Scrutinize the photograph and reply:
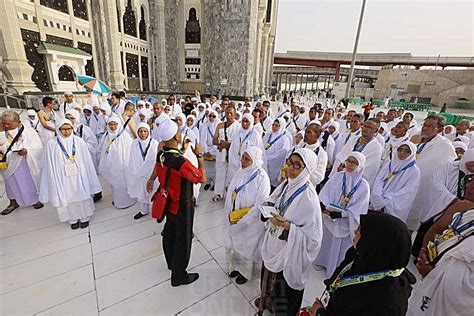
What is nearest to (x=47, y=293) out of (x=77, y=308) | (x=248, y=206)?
(x=77, y=308)

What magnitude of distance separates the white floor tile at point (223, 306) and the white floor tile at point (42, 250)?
1.88 m

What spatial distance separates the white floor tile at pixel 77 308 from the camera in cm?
206

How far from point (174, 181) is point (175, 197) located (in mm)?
153

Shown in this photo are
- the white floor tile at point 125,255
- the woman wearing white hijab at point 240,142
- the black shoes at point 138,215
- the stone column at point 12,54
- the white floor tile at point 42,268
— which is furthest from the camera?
the stone column at point 12,54

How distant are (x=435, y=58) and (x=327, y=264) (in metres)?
49.3

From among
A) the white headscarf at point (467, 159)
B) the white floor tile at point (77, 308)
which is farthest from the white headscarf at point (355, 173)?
the white floor tile at point (77, 308)

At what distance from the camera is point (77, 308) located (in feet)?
6.94

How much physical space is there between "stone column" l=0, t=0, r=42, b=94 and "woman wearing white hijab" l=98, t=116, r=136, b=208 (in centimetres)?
1183

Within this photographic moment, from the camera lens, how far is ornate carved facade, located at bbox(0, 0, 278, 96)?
12164mm

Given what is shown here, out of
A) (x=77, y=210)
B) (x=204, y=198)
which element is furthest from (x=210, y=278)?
(x=77, y=210)

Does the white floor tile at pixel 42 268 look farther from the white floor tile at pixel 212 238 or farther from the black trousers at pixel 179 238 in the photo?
the white floor tile at pixel 212 238

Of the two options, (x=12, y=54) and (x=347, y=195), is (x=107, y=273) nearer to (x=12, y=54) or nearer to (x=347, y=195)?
(x=347, y=195)

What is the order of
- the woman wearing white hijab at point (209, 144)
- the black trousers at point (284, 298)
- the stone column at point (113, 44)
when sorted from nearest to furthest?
the black trousers at point (284, 298)
the woman wearing white hijab at point (209, 144)
the stone column at point (113, 44)

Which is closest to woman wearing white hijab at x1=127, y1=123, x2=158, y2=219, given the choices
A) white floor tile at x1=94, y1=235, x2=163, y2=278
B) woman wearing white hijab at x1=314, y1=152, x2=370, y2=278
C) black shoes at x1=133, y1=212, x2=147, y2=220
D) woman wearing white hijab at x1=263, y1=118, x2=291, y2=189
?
black shoes at x1=133, y1=212, x2=147, y2=220
